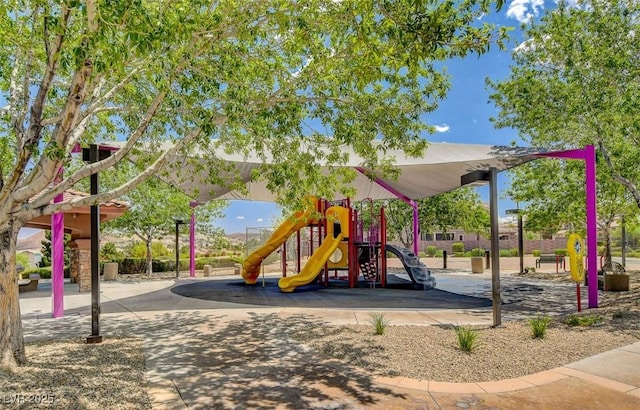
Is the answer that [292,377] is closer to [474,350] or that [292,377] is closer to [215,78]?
[474,350]

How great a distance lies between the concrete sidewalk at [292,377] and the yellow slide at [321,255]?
13.3 feet

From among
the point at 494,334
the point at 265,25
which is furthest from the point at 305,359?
the point at 265,25

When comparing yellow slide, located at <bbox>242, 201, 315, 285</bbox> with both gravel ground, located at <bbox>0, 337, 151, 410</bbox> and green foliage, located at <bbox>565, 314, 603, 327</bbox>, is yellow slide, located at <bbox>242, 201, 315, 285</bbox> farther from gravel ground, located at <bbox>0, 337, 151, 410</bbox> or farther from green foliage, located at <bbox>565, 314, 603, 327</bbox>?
green foliage, located at <bbox>565, 314, 603, 327</bbox>

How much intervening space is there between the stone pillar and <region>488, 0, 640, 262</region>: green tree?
13.4m

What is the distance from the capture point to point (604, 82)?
9.09m

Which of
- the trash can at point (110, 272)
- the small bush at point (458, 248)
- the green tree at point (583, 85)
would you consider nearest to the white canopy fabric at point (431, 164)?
the green tree at point (583, 85)

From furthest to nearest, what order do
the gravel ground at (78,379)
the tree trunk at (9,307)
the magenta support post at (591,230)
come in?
1. the magenta support post at (591,230)
2. the tree trunk at (9,307)
3. the gravel ground at (78,379)

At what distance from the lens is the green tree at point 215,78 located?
3988mm

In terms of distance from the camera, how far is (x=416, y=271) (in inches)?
508

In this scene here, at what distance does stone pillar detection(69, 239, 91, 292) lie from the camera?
13078 millimetres

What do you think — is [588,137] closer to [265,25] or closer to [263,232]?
[265,25]

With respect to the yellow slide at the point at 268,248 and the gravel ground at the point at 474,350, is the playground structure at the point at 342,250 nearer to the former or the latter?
the yellow slide at the point at 268,248

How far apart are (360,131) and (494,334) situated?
3.71 meters

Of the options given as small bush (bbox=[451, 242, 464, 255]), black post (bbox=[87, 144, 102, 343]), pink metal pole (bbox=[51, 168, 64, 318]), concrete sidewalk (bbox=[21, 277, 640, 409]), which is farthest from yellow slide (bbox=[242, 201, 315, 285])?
small bush (bbox=[451, 242, 464, 255])
